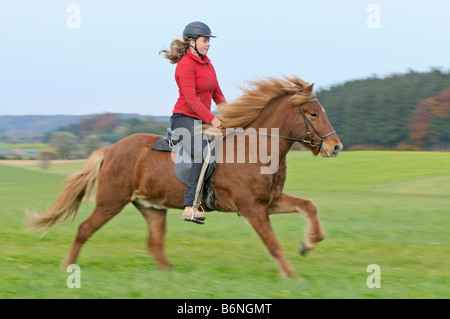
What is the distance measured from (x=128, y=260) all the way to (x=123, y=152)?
1.79m

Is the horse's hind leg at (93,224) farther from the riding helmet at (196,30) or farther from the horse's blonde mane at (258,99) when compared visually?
the riding helmet at (196,30)

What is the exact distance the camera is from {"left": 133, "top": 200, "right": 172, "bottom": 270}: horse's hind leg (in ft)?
27.2

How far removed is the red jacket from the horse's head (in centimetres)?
114

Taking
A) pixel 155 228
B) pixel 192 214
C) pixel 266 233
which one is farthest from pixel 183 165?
pixel 266 233

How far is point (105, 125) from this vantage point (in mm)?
37500

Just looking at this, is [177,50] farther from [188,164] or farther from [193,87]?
[188,164]

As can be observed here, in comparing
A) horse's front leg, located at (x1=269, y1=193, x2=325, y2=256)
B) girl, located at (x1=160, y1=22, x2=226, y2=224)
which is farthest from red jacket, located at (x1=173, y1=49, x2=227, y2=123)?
horse's front leg, located at (x1=269, y1=193, x2=325, y2=256)

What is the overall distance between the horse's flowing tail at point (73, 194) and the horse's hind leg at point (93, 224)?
1.90 ft

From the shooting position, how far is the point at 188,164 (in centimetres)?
759

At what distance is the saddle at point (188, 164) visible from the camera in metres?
7.45

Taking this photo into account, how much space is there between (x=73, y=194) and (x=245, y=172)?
2788 mm

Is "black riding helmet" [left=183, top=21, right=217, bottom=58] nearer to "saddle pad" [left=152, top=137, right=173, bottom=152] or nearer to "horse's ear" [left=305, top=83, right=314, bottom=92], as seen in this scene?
"saddle pad" [left=152, top=137, right=173, bottom=152]

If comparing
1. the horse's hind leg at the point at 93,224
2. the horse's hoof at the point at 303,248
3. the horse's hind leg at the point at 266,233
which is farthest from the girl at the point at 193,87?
the horse's hoof at the point at 303,248

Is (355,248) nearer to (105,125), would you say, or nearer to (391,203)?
(391,203)
